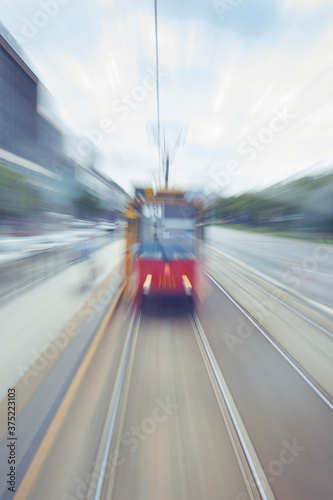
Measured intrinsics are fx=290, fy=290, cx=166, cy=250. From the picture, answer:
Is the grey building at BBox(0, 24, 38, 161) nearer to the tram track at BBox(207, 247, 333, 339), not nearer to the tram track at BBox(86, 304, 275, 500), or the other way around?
the tram track at BBox(207, 247, 333, 339)

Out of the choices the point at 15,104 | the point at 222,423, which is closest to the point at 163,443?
the point at 222,423

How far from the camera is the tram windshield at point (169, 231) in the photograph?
623 cm

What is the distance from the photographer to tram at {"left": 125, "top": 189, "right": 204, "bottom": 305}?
6254 mm

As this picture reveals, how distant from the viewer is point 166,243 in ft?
20.6

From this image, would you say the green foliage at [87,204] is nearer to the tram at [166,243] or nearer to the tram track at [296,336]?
the tram at [166,243]

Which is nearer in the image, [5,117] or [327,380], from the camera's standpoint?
[327,380]

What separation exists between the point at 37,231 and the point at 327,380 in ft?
40.9

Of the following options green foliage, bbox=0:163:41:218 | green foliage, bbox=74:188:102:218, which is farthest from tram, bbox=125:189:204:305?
green foliage, bbox=0:163:41:218

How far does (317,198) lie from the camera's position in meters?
8.98

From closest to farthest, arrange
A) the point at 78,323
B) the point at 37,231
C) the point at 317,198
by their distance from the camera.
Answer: the point at 78,323 < the point at 317,198 < the point at 37,231

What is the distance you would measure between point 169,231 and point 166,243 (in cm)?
27

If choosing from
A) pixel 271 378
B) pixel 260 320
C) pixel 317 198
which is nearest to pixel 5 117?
pixel 317 198

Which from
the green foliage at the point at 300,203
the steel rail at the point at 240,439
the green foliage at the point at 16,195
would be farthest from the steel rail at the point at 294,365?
the green foliage at the point at 16,195

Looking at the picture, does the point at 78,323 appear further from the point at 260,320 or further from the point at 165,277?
the point at 260,320
